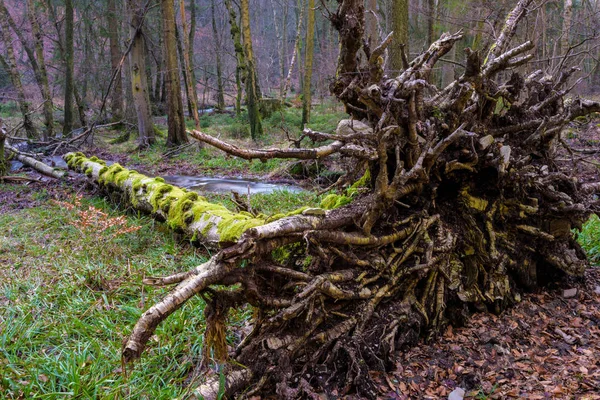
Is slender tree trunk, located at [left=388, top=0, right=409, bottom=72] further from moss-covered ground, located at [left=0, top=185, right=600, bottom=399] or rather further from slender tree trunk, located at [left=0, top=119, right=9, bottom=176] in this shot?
slender tree trunk, located at [left=0, top=119, right=9, bottom=176]

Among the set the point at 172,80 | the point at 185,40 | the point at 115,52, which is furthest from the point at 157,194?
the point at 115,52

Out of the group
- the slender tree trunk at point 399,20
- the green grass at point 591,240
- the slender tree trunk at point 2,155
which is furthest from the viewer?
the slender tree trunk at point 2,155

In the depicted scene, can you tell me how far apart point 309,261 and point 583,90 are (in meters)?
19.3

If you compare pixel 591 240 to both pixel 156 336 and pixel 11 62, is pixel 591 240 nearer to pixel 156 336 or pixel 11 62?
pixel 156 336

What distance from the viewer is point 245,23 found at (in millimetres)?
14711

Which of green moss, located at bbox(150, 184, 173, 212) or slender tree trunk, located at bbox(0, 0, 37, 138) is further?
slender tree trunk, located at bbox(0, 0, 37, 138)

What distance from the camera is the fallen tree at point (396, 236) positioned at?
282cm

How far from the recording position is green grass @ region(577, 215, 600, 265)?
16.6 ft

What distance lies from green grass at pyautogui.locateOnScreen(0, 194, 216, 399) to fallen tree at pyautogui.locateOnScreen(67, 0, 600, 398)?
0.53m

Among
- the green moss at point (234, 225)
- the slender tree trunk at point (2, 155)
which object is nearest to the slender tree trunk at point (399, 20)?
the green moss at point (234, 225)

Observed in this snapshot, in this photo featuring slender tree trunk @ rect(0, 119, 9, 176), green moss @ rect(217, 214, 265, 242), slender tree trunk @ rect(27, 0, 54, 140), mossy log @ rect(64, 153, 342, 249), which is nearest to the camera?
mossy log @ rect(64, 153, 342, 249)

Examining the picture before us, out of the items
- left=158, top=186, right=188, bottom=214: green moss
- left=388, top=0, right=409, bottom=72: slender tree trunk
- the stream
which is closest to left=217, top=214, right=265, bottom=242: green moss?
left=158, top=186, right=188, bottom=214: green moss

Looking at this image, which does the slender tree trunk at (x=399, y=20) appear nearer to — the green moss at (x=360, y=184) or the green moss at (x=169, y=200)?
the green moss at (x=360, y=184)

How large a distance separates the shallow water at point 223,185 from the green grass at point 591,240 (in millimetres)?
4923
